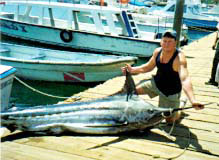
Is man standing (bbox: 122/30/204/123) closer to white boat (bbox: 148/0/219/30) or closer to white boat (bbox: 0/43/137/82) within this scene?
white boat (bbox: 0/43/137/82)

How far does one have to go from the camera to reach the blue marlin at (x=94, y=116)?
10.9ft

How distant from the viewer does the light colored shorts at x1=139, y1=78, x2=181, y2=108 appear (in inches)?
142

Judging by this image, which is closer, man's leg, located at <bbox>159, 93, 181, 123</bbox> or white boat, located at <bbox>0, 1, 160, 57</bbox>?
man's leg, located at <bbox>159, 93, 181, 123</bbox>

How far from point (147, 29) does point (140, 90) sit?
50.0 feet

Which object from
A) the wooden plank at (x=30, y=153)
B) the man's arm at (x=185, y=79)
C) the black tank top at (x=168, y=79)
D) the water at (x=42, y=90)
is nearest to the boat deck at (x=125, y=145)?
the wooden plank at (x=30, y=153)

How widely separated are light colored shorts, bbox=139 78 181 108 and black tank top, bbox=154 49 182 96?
55 millimetres

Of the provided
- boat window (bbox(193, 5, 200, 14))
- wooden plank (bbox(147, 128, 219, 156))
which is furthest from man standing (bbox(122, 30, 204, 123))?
boat window (bbox(193, 5, 200, 14))

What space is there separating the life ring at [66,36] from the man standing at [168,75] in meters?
10.1

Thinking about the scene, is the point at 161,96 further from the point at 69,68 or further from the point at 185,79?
the point at 69,68

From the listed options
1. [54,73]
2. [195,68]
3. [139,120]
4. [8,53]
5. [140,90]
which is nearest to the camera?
[139,120]

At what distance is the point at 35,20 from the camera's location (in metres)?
15.7

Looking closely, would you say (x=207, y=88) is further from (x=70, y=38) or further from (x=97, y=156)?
(x=70, y=38)

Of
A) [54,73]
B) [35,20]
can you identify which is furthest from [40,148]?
[35,20]

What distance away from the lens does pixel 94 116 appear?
3406mm
